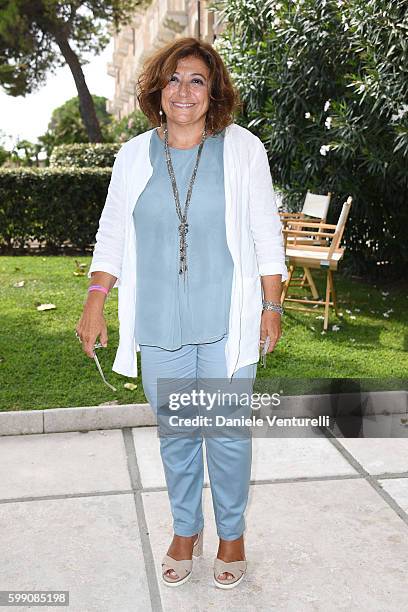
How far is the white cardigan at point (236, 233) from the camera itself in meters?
2.89

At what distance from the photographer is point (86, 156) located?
20594 mm

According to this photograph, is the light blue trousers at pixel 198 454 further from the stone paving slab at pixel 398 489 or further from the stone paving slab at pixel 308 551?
the stone paving slab at pixel 398 489

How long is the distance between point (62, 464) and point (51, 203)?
8424 mm

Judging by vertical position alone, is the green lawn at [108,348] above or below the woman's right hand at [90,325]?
below

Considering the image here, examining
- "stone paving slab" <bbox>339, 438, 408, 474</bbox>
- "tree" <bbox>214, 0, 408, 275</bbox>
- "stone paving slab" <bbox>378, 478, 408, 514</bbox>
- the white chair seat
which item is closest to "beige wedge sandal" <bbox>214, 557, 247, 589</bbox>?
"stone paving slab" <bbox>378, 478, 408, 514</bbox>

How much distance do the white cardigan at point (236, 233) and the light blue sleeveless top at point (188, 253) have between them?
33mm

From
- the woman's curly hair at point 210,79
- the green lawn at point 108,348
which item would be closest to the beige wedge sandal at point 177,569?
the woman's curly hair at point 210,79

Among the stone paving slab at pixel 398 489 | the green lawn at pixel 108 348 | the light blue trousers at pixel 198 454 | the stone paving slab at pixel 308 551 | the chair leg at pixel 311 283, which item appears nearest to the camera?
the light blue trousers at pixel 198 454

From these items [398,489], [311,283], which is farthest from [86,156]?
[398,489]

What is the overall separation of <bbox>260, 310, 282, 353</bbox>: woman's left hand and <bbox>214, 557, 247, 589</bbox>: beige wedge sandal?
2.94ft

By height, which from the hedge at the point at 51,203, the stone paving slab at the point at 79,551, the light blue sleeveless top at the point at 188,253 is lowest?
the hedge at the point at 51,203

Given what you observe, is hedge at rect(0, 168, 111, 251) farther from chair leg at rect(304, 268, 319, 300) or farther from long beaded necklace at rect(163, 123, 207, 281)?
long beaded necklace at rect(163, 123, 207, 281)

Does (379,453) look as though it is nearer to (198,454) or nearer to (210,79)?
(198,454)

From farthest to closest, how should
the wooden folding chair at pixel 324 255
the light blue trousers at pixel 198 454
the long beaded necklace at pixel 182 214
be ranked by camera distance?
the wooden folding chair at pixel 324 255, the light blue trousers at pixel 198 454, the long beaded necklace at pixel 182 214
